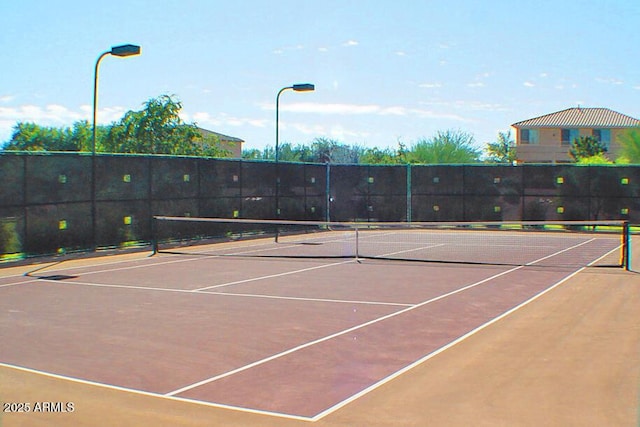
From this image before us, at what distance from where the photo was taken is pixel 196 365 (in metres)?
8.66

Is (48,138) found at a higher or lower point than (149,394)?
higher

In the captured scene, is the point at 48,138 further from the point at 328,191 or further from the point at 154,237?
the point at 154,237

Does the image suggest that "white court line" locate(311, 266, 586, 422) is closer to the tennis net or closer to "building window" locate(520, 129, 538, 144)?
the tennis net

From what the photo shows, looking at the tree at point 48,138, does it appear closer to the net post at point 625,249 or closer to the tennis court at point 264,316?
the tennis court at point 264,316

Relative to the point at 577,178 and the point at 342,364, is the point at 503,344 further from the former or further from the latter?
the point at 577,178

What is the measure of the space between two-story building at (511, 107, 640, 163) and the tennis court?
59.0 meters

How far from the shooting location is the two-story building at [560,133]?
257 ft

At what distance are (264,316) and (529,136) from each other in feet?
241

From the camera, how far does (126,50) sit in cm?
1897

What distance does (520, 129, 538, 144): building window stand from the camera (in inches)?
3164

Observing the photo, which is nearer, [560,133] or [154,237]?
[154,237]

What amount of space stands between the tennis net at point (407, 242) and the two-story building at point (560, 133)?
48.0 meters

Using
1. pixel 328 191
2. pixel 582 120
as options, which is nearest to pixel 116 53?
pixel 328 191

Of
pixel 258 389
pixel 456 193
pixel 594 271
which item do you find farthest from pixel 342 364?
pixel 456 193
